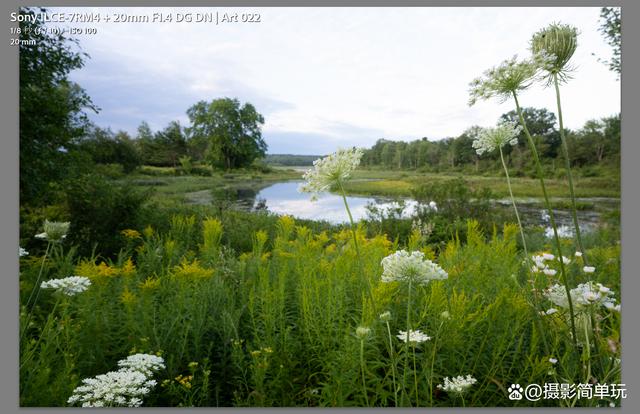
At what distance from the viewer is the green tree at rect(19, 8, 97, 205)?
278cm

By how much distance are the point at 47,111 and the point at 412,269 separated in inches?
123

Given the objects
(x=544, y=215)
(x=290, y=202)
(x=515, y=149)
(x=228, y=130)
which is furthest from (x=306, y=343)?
(x=544, y=215)

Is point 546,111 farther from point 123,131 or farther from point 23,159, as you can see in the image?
point 23,159

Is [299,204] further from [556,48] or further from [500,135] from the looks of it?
[556,48]

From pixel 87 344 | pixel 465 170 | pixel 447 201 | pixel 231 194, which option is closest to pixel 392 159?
pixel 465 170

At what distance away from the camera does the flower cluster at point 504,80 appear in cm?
151

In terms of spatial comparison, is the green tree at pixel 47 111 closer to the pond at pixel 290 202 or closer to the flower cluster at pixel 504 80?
the pond at pixel 290 202

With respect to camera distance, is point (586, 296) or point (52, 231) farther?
point (52, 231)

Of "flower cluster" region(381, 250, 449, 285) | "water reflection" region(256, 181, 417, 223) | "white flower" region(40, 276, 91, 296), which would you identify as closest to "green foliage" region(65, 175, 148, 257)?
"water reflection" region(256, 181, 417, 223)

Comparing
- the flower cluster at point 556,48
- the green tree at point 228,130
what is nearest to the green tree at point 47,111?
the green tree at point 228,130

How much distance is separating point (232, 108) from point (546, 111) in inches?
96.7

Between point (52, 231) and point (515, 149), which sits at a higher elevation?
point (515, 149)

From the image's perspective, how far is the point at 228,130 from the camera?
3514mm

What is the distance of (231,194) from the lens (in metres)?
3.94
